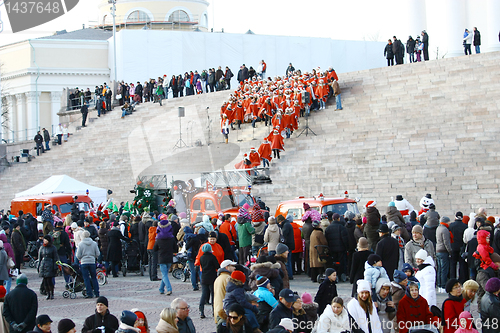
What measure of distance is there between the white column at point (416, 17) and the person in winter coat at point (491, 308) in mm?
32160

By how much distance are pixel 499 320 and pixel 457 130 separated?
15815 millimetres

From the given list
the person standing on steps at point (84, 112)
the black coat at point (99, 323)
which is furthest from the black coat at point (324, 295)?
the person standing on steps at point (84, 112)

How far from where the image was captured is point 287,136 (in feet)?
89.0

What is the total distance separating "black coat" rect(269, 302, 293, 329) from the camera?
24.5 feet

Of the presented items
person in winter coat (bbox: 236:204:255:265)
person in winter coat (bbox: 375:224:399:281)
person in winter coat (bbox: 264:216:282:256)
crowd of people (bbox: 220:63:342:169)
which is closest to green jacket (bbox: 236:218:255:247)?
person in winter coat (bbox: 236:204:255:265)

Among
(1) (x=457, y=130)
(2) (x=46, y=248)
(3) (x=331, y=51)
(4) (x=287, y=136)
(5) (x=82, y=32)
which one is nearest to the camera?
(2) (x=46, y=248)

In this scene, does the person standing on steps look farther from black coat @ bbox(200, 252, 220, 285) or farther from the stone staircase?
black coat @ bbox(200, 252, 220, 285)

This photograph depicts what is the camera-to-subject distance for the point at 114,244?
16375 millimetres

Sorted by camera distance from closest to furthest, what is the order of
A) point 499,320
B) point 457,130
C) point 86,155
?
1. point 499,320
2. point 457,130
3. point 86,155

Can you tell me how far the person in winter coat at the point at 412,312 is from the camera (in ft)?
26.3

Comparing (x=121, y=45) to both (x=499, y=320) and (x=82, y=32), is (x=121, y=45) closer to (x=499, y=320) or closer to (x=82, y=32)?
(x=82, y=32)

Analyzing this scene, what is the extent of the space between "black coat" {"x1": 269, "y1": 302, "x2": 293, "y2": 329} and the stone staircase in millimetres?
13691

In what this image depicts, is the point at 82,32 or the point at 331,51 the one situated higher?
the point at 82,32

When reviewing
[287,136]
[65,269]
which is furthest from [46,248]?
[287,136]
